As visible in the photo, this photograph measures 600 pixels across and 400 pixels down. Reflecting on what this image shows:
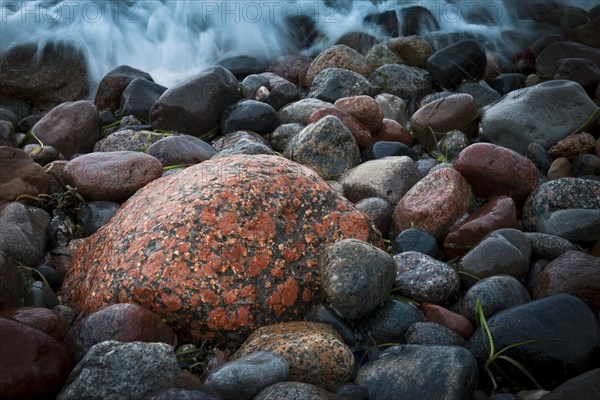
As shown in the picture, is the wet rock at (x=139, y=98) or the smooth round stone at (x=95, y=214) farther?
the wet rock at (x=139, y=98)

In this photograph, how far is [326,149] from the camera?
4.99 metres

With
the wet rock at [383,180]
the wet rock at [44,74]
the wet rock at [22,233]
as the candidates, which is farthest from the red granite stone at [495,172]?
the wet rock at [44,74]

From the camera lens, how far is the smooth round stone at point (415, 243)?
390 centimetres

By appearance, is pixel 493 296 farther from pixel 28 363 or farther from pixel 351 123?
pixel 351 123

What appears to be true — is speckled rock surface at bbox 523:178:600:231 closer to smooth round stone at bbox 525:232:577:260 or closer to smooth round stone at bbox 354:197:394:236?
smooth round stone at bbox 525:232:577:260

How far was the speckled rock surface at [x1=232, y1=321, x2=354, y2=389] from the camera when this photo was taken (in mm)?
2729

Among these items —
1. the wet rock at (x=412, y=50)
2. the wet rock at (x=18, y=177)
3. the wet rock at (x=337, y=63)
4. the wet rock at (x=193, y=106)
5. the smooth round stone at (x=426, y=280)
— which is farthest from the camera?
the wet rock at (x=412, y=50)

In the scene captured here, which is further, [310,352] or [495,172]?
[495,172]

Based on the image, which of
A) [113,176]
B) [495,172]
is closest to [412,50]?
[495,172]

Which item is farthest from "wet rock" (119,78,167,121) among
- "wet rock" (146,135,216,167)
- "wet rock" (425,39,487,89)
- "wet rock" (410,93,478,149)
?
"wet rock" (425,39,487,89)

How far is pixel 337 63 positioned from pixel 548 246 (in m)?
4.07

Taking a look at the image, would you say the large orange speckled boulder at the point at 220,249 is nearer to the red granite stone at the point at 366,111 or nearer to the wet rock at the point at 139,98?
the red granite stone at the point at 366,111

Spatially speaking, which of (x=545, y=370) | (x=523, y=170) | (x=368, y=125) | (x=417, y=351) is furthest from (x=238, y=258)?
(x=368, y=125)

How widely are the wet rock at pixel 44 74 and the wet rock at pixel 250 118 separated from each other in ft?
9.14
